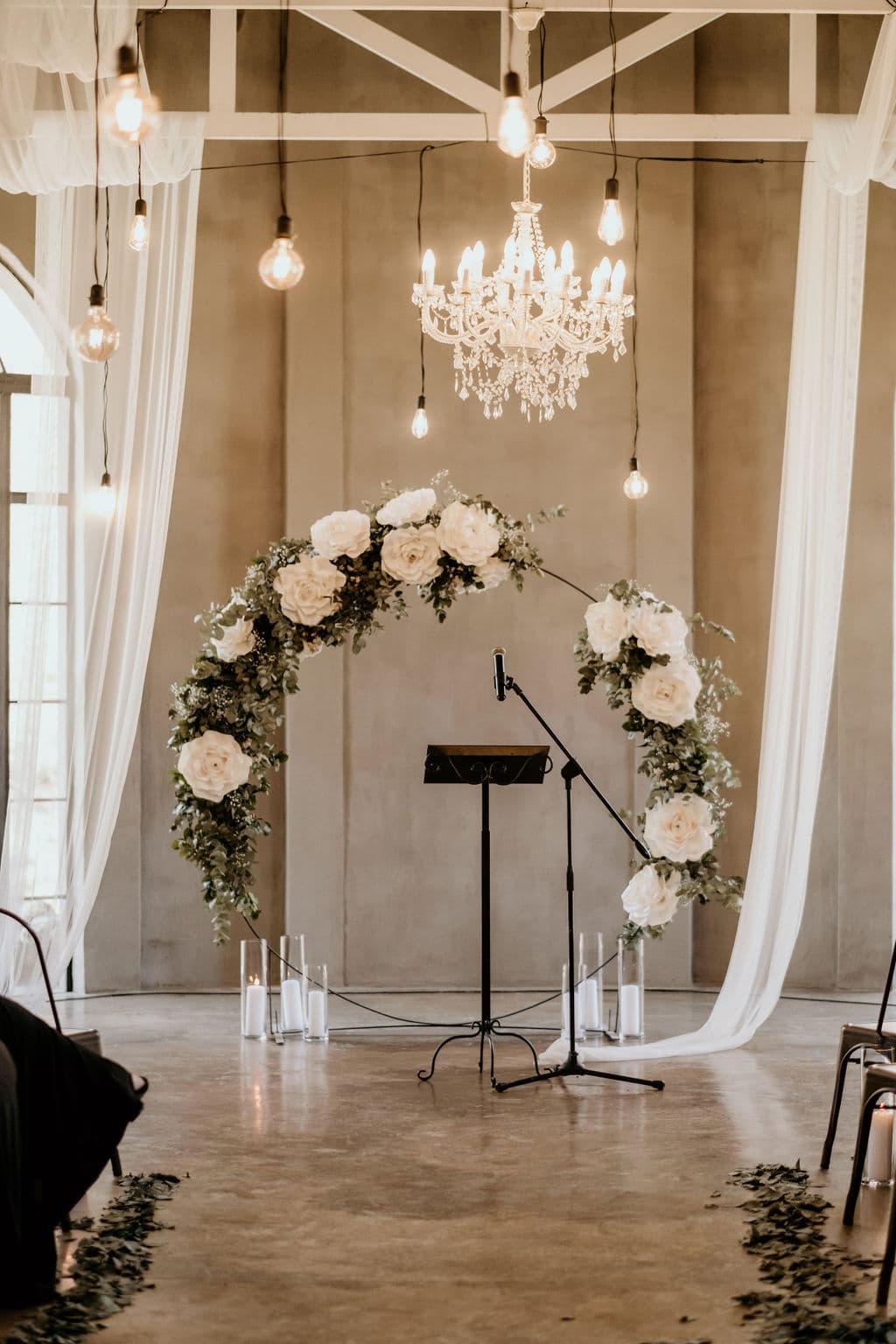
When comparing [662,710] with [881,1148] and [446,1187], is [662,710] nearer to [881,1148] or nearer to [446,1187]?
[881,1148]

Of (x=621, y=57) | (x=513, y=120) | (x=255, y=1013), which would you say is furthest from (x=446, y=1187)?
(x=621, y=57)

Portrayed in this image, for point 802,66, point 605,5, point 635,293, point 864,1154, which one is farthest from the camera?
point 635,293

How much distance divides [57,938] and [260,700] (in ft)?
4.32

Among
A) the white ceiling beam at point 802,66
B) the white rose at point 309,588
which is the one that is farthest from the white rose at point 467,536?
the white ceiling beam at point 802,66

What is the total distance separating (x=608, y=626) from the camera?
19.8ft

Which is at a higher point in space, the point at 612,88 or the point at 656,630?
the point at 612,88

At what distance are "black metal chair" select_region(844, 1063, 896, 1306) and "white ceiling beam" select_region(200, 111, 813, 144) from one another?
15.1ft

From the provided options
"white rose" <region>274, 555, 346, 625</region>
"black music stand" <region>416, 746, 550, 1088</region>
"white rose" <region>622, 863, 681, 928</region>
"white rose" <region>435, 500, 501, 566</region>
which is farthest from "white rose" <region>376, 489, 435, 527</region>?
"white rose" <region>622, 863, 681, 928</region>

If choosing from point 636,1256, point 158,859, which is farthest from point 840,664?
point 636,1256

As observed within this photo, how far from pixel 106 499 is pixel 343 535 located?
100cm

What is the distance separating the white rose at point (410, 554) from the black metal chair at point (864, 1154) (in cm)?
287

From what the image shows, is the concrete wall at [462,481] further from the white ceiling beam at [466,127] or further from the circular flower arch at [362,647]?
the circular flower arch at [362,647]

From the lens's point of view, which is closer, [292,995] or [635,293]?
[292,995]

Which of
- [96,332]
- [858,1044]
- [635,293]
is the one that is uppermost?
[635,293]
